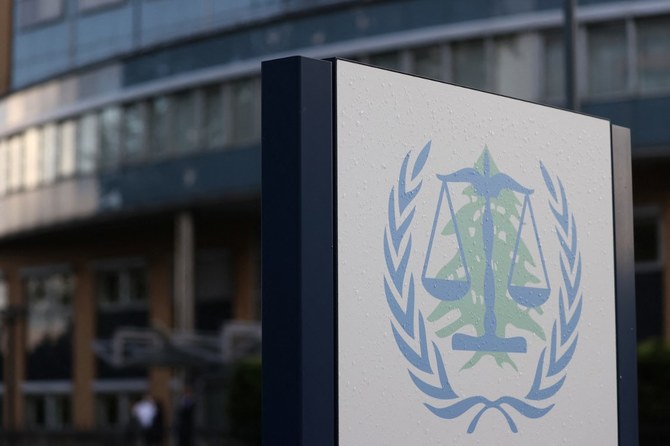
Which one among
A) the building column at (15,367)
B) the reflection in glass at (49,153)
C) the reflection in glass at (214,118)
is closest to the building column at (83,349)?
the building column at (15,367)

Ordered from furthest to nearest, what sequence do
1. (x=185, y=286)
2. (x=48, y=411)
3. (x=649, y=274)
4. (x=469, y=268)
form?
1. (x=48, y=411)
2. (x=185, y=286)
3. (x=649, y=274)
4. (x=469, y=268)

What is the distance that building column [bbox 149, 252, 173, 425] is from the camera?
132 feet

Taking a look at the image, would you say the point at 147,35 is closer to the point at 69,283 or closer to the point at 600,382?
the point at 69,283

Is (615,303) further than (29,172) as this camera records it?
No

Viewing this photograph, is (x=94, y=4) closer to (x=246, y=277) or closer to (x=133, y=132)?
(x=133, y=132)

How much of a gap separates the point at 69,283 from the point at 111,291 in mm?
2201

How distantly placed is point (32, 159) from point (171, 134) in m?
6.87

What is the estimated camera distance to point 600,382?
21.6 feet

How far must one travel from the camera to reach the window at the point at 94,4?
3804 centimetres

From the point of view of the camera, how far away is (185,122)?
35.3 meters

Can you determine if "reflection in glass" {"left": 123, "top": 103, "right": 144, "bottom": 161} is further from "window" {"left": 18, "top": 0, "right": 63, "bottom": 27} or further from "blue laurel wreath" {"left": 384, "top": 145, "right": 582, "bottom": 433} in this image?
"blue laurel wreath" {"left": 384, "top": 145, "right": 582, "bottom": 433}

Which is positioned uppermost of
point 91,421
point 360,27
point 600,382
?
point 360,27

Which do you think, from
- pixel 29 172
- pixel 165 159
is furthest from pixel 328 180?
pixel 29 172

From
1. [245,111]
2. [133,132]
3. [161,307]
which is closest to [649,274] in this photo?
[245,111]
